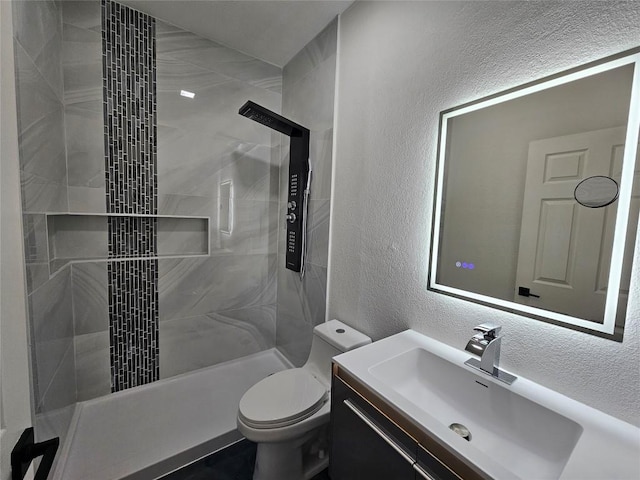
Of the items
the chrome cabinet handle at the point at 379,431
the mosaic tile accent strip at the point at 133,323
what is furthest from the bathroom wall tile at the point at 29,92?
the chrome cabinet handle at the point at 379,431

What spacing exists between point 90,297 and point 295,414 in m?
1.53

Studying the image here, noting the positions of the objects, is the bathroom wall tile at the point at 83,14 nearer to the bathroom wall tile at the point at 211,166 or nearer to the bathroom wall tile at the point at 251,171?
the bathroom wall tile at the point at 211,166

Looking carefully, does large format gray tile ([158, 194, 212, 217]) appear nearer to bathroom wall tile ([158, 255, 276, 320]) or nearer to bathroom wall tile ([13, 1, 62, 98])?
bathroom wall tile ([158, 255, 276, 320])

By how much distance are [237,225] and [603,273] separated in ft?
6.99

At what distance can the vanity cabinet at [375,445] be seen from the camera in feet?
2.37

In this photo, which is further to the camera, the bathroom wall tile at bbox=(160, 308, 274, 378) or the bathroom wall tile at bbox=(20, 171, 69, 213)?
the bathroom wall tile at bbox=(160, 308, 274, 378)

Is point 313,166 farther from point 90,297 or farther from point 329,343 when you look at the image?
point 90,297

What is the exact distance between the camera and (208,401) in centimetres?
190

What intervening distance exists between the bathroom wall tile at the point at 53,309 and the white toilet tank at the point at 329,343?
1.24 m

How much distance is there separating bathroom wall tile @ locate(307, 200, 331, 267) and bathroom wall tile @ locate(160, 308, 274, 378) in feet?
2.91

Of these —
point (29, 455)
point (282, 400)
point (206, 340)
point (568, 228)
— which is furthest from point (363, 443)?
point (206, 340)

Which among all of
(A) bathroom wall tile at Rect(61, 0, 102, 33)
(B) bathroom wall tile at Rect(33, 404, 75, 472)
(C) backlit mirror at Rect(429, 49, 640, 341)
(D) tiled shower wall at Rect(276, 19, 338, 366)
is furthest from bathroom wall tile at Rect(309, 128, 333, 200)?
(B) bathroom wall tile at Rect(33, 404, 75, 472)

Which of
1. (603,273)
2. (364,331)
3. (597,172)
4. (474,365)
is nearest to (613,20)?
(597,172)

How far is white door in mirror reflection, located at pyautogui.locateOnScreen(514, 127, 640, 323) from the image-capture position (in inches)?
31.7
